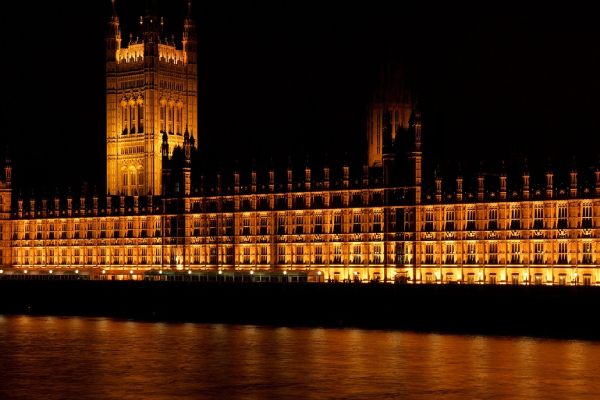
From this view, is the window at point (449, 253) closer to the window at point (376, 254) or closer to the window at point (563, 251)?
the window at point (376, 254)

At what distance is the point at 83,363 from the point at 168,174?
4960cm

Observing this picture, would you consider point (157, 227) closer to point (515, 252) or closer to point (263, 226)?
point (263, 226)

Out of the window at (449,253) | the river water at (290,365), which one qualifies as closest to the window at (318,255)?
the window at (449,253)

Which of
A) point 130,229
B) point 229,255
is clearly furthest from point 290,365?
point 130,229

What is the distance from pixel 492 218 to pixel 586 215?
24.3 ft

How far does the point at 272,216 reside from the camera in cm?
11556

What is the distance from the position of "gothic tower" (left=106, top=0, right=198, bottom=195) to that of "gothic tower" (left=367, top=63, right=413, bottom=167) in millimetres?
23471

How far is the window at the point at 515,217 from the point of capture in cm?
10044

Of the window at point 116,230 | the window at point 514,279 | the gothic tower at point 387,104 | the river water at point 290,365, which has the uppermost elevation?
the gothic tower at point 387,104

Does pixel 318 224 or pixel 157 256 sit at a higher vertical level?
pixel 318 224

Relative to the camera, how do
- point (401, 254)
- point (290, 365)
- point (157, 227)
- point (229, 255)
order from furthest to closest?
point (157, 227) → point (229, 255) → point (401, 254) → point (290, 365)

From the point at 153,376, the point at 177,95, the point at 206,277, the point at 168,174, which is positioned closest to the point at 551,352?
the point at 153,376

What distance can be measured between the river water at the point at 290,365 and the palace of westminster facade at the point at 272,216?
602 inches

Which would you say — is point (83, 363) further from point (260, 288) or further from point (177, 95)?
point (177, 95)
